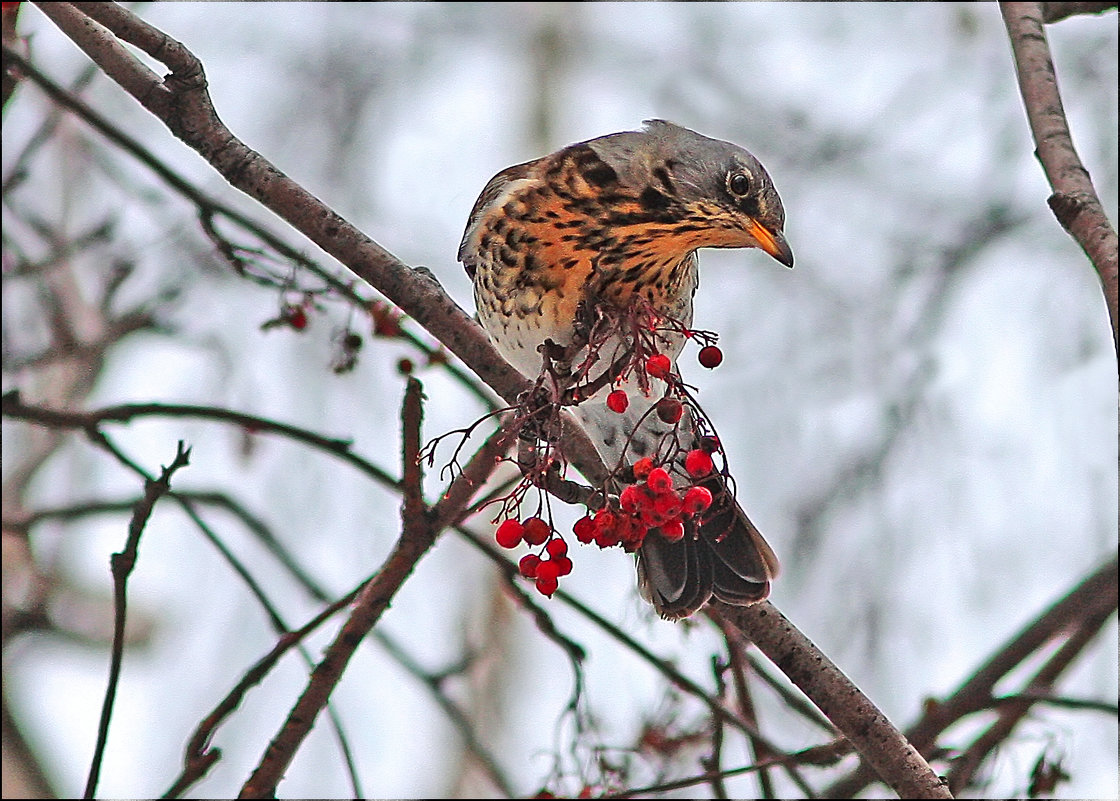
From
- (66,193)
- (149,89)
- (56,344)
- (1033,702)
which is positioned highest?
(66,193)

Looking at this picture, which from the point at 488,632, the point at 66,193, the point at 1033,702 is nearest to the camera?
the point at 1033,702

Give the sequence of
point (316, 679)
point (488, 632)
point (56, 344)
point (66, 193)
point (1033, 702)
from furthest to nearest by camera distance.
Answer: point (488, 632) < point (66, 193) < point (56, 344) < point (1033, 702) < point (316, 679)

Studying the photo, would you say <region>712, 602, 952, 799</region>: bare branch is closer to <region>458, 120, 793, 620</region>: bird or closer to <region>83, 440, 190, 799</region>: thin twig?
<region>458, 120, 793, 620</region>: bird

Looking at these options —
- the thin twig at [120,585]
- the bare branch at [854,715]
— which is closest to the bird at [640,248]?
the bare branch at [854,715]

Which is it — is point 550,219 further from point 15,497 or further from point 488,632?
point 488,632

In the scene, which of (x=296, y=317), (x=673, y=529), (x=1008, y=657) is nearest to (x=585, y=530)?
(x=673, y=529)

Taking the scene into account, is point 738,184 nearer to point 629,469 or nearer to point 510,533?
point 629,469

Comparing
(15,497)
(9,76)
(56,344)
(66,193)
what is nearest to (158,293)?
(56,344)
